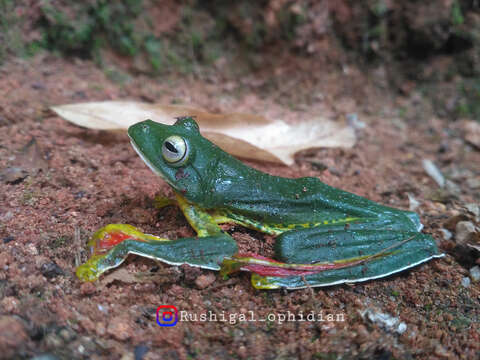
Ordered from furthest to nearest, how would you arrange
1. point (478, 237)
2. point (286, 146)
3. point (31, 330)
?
point (286, 146), point (478, 237), point (31, 330)

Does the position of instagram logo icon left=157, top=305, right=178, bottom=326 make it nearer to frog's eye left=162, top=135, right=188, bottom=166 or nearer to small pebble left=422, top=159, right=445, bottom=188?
frog's eye left=162, top=135, right=188, bottom=166

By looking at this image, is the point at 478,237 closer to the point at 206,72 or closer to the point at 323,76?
the point at 323,76

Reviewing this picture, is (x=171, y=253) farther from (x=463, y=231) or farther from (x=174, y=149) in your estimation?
(x=463, y=231)

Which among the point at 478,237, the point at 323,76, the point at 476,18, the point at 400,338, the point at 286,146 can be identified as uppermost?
the point at 476,18

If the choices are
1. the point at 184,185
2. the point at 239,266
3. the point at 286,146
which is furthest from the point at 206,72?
the point at 239,266

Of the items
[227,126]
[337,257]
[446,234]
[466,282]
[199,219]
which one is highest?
[227,126]

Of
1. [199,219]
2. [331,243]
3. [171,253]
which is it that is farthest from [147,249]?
[331,243]

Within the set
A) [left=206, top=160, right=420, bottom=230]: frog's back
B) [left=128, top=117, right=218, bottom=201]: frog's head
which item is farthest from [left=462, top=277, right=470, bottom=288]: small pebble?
[left=128, top=117, right=218, bottom=201]: frog's head
